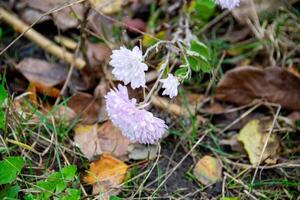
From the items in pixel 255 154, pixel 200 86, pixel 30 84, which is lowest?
pixel 255 154

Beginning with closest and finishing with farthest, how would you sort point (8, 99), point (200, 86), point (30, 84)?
point (8, 99) → point (30, 84) → point (200, 86)

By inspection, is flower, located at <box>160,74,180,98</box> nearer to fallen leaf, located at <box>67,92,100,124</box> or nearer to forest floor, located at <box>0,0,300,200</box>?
forest floor, located at <box>0,0,300,200</box>

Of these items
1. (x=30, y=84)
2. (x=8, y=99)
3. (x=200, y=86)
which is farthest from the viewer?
(x=200, y=86)

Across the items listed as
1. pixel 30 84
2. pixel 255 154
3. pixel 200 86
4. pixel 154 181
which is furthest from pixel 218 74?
pixel 30 84

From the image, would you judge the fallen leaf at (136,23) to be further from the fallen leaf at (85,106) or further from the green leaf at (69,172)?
the green leaf at (69,172)

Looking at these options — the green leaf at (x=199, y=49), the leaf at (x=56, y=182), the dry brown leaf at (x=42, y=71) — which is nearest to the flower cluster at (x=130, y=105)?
the leaf at (x=56, y=182)

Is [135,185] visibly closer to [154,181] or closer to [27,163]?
[154,181]
